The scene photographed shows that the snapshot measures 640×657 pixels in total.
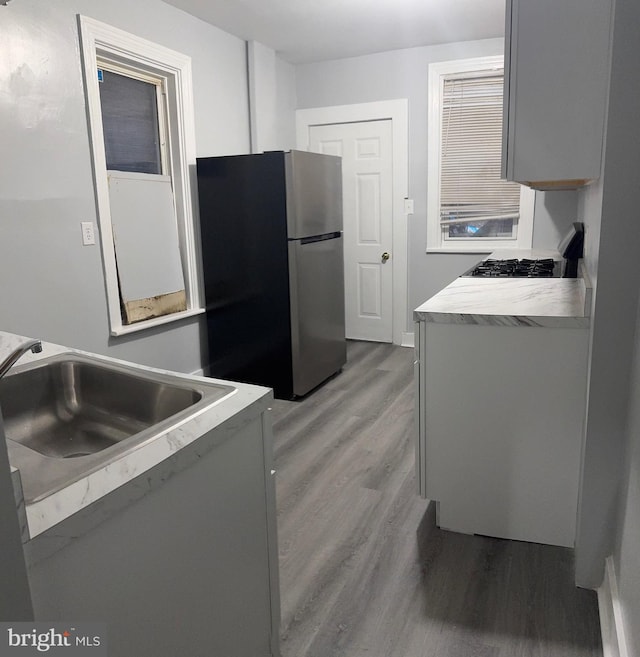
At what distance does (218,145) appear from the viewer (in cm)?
399

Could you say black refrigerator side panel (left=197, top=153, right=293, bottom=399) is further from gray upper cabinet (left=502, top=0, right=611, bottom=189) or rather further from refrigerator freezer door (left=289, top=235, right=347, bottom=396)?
gray upper cabinet (left=502, top=0, right=611, bottom=189)

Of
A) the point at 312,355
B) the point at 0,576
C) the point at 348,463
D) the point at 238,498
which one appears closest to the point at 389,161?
the point at 312,355

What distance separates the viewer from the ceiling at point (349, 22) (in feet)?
11.4

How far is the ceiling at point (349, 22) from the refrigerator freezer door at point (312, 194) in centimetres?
93

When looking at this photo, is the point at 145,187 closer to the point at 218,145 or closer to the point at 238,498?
the point at 218,145

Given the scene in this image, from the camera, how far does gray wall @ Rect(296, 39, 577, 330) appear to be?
4.30 metres

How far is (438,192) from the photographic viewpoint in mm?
4621

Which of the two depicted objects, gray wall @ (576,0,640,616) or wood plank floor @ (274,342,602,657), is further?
wood plank floor @ (274,342,602,657)

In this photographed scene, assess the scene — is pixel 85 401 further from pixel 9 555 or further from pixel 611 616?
pixel 611 616

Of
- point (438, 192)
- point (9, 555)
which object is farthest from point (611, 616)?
point (438, 192)

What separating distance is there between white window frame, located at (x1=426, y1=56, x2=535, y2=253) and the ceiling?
0.63ft

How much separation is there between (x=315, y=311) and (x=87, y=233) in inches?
59.7

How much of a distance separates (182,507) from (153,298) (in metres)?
A: 2.63

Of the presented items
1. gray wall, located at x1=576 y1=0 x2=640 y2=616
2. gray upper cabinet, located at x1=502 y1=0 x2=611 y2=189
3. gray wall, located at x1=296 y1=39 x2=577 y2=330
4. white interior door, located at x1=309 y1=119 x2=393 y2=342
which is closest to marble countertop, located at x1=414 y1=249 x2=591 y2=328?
gray wall, located at x1=576 y1=0 x2=640 y2=616
